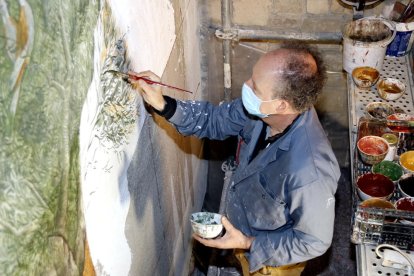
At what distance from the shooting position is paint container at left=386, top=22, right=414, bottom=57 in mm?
3240

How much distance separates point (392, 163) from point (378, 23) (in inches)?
41.6

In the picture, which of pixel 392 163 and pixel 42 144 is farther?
pixel 392 163

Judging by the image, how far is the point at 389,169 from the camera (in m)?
2.73

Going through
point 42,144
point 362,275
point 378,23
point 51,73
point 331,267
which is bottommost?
point 331,267

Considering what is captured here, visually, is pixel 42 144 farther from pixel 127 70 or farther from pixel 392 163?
pixel 392 163

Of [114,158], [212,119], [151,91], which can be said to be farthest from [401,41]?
[114,158]

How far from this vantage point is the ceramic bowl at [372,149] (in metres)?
2.72

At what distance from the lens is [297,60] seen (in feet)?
6.98

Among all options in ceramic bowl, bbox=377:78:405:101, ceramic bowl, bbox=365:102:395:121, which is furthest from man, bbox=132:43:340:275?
ceramic bowl, bbox=377:78:405:101

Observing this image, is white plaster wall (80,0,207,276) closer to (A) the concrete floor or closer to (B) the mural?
(B) the mural

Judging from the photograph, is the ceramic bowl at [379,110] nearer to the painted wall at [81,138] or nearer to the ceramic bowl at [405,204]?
the ceramic bowl at [405,204]

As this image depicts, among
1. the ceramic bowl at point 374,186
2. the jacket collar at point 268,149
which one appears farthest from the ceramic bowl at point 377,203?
the jacket collar at point 268,149

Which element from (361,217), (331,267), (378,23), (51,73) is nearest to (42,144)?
(51,73)

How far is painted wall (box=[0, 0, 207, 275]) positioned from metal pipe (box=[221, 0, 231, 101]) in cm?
68
